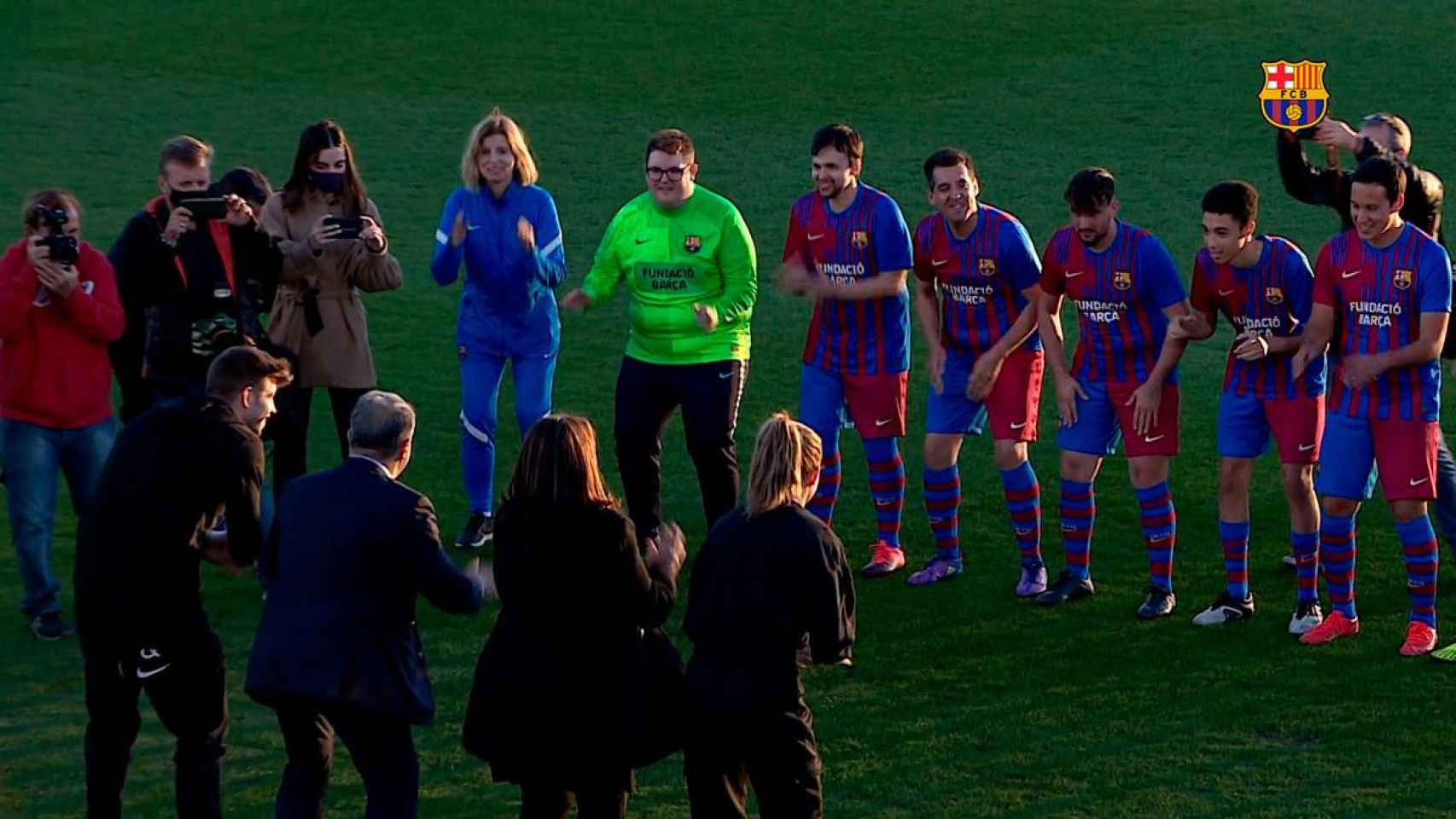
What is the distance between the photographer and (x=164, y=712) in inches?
227

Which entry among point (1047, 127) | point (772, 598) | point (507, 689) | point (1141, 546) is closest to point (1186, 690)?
point (1141, 546)

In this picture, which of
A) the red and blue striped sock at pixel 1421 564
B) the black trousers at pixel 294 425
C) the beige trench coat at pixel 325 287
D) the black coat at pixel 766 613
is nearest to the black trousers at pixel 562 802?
the black coat at pixel 766 613

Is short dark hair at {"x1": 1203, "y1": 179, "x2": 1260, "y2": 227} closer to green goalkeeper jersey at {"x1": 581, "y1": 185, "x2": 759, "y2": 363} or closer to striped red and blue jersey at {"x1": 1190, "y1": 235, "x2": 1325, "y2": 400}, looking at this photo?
striped red and blue jersey at {"x1": 1190, "y1": 235, "x2": 1325, "y2": 400}

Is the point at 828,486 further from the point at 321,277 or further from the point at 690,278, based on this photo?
the point at 321,277

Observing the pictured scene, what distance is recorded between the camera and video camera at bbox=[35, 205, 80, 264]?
7641 millimetres

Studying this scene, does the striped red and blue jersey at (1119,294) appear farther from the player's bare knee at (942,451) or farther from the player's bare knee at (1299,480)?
the player's bare knee at (942,451)

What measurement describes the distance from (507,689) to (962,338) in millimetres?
3695

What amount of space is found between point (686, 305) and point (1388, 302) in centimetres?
276

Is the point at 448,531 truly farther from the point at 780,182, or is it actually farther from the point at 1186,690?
the point at 780,182

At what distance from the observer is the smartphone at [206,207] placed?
771 cm

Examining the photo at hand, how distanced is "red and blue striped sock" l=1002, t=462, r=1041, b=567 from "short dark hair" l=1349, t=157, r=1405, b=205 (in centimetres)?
188

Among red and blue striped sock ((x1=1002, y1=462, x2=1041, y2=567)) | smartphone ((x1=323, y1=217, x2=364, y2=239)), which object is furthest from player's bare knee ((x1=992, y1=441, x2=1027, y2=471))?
smartphone ((x1=323, y1=217, x2=364, y2=239))

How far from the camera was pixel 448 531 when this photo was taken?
927cm

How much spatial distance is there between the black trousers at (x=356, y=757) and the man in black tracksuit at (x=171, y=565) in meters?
0.37
